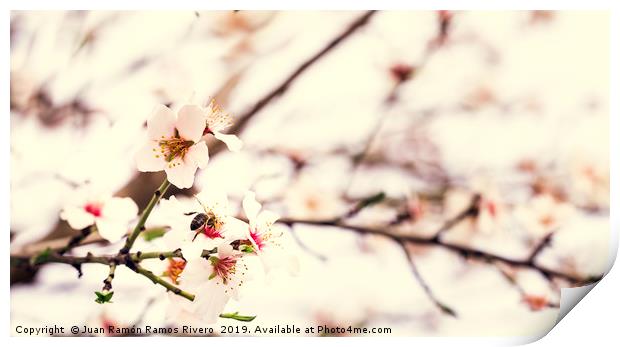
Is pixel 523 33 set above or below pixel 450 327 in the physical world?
above

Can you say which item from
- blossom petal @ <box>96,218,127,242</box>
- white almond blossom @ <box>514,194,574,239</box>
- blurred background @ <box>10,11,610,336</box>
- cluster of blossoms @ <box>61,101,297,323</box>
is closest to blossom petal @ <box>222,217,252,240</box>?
cluster of blossoms @ <box>61,101,297,323</box>

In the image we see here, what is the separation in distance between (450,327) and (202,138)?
0.55 meters

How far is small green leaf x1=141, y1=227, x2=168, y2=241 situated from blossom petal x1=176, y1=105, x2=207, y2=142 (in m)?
0.19

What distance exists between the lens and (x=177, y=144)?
891 mm

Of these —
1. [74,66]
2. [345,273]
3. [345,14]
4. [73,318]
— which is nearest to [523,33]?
[345,14]

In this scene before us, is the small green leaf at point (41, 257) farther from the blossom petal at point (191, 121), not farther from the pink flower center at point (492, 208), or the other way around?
the pink flower center at point (492, 208)

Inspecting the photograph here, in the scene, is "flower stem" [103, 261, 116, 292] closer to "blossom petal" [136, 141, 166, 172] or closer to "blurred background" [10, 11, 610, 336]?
"blurred background" [10, 11, 610, 336]

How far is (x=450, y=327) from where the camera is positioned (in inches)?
39.6

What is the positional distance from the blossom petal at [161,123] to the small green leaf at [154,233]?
0.57 ft

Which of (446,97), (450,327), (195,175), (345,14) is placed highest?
(345,14)

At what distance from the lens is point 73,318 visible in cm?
98

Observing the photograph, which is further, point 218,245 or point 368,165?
point 368,165

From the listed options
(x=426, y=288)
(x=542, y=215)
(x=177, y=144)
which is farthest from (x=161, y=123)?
(x=542, y=215)

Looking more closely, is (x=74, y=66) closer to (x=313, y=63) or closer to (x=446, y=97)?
(x=313, y=63)
